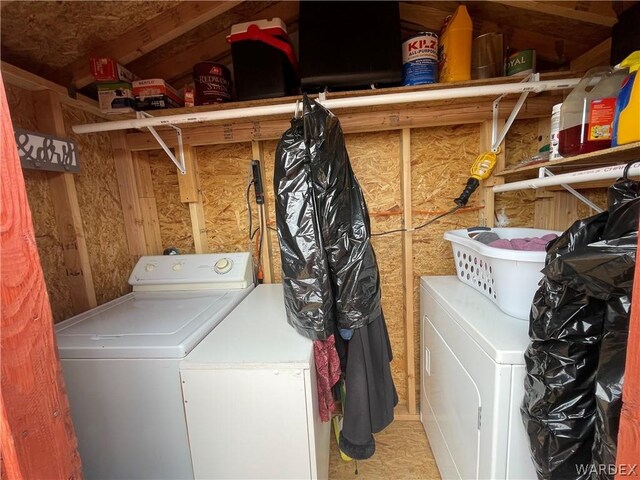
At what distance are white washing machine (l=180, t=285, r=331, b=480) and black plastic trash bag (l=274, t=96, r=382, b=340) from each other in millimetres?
168

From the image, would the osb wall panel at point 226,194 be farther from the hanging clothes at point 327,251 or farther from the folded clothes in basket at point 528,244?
the folded clothes in basket at point 528,244

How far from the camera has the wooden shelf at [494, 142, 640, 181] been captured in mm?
794

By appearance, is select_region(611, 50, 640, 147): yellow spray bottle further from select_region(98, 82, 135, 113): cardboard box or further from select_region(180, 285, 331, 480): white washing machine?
select_region(98, 82, 135, 113): cardboard box

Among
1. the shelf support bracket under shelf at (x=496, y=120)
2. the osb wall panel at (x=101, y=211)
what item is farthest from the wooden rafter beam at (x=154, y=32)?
the shelf support bracket under shelf at (x=496, y=120)

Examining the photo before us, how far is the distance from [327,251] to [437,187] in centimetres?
108

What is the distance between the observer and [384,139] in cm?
168

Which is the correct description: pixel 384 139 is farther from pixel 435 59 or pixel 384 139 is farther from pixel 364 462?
pixel 364 462

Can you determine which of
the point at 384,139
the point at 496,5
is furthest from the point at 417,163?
the point at 496,5

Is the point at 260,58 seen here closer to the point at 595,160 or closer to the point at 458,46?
the point at 458,46

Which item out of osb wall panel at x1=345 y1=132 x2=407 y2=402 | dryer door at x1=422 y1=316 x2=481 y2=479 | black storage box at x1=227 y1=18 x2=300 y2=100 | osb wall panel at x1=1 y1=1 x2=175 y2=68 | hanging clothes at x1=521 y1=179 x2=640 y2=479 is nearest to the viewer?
hanging clothes at x1=521 y1=179 x2=640 y2=479

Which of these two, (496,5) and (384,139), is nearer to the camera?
(496,5)

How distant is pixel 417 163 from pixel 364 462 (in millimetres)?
1822

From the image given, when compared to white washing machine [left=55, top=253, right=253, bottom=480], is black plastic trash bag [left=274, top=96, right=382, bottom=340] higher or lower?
higher

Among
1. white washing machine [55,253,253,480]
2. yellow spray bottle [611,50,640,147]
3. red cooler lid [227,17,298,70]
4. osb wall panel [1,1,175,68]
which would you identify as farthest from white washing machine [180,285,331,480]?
osb wall panel [1,1,175,68]
